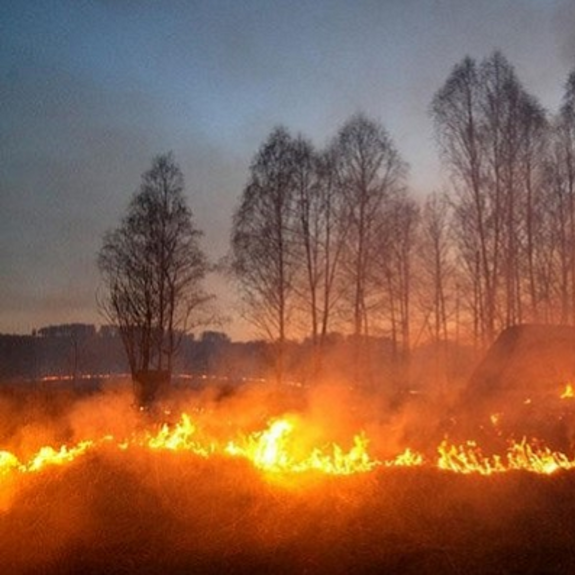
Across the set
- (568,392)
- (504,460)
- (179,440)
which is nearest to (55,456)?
(179,440)

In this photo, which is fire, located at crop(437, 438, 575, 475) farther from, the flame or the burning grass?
the flame

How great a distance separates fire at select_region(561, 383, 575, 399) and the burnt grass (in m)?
3.22

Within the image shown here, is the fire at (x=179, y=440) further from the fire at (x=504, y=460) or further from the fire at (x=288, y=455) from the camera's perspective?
the fire at (x=504, y=460)

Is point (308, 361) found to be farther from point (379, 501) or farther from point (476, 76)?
point (379, 501)

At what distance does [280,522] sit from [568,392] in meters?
6.38

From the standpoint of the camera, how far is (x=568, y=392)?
11391 millimetres

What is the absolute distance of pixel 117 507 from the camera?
760cm

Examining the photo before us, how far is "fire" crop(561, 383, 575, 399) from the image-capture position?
11.0 meters

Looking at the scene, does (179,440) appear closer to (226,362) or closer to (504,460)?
(504,460)

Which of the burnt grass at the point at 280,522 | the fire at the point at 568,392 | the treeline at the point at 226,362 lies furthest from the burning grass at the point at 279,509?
the treeline at the point at 226,362

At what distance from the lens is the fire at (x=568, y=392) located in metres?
11.0

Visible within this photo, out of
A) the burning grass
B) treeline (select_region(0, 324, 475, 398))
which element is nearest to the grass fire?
the burning grass

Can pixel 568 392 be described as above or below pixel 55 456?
above

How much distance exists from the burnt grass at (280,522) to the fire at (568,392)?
322 centimetres
